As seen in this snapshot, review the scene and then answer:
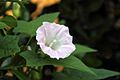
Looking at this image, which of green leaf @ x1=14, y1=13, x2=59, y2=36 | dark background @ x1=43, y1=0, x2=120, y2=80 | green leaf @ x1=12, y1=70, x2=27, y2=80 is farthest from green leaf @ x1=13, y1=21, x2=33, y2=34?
dark background @ x1=43, y1=0, x2=120, y2=80

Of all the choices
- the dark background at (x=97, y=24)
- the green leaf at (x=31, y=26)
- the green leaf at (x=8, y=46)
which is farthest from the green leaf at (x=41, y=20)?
the dark background at (x=97, y=24)

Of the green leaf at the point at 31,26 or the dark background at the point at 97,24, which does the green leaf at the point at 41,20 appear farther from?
the dark background at the point at 97,24

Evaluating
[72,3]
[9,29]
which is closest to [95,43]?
[72,3]

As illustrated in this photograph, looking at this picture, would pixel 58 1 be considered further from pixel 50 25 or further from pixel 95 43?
pixel 50 25

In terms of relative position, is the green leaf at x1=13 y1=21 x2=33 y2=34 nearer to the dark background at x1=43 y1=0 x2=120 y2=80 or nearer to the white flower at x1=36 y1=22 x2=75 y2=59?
the white flower at x1=36 y1=22 x2=75 y2=59

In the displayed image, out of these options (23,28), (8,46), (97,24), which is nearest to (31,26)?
(23,28)

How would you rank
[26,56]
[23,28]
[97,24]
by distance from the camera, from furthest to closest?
[97,24], [23,28], [26,56]

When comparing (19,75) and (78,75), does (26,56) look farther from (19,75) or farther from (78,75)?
(78,75)
